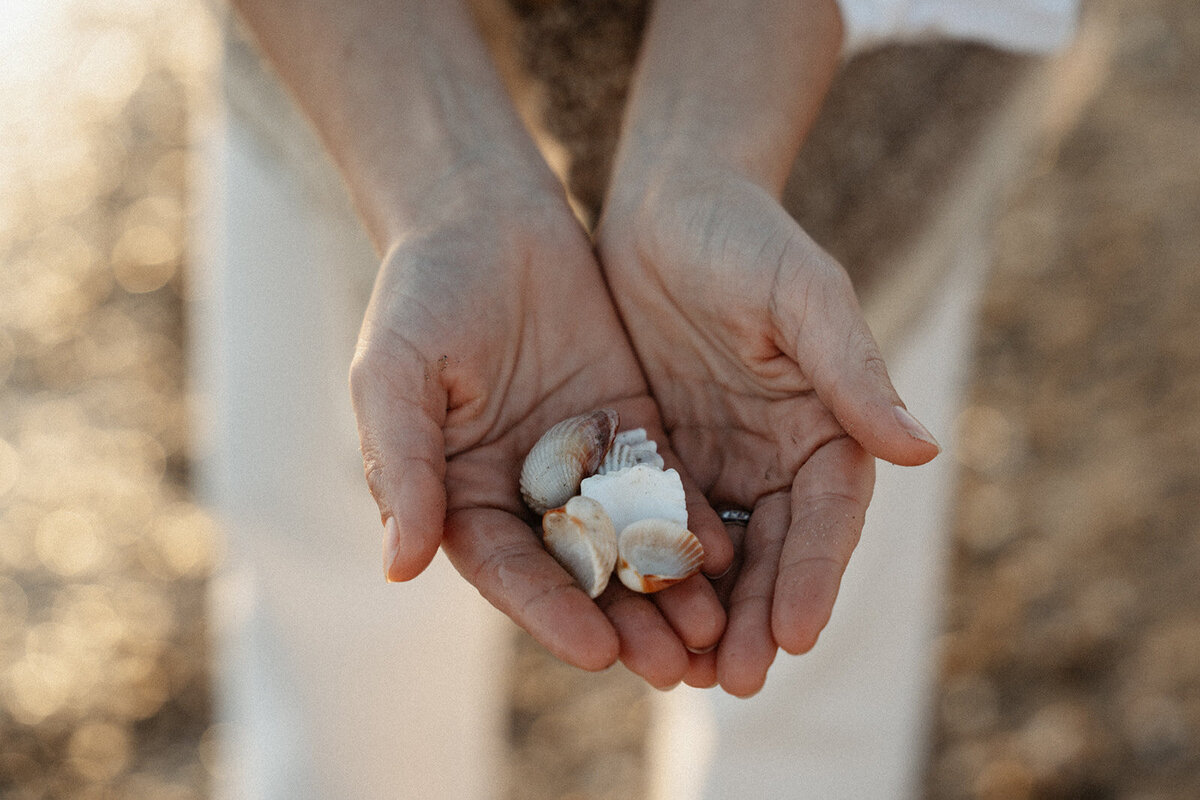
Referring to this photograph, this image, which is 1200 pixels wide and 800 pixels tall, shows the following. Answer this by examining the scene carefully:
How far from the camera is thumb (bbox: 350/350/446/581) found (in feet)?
3.51

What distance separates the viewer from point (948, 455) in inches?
79.2

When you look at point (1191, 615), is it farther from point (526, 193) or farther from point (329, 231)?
point (329, 231)

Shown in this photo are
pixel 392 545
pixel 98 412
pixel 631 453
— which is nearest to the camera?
pixel 392 545

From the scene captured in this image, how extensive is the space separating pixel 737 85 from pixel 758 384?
0.46 m

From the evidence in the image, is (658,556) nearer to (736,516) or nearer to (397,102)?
(736,516)

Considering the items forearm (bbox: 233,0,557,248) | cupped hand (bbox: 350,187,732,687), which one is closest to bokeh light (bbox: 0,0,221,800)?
forearm (bbox: 233,0,557,248)

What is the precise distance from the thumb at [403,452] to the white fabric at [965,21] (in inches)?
33.9

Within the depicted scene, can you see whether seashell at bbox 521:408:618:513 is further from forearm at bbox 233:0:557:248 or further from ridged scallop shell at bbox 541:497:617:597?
forearm at bbox 233:0:557:248

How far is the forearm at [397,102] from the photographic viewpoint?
145cm

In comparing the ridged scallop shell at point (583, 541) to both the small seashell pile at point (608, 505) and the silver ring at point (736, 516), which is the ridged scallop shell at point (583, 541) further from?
the silver ring at point (736, 516)

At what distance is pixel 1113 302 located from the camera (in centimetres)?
347

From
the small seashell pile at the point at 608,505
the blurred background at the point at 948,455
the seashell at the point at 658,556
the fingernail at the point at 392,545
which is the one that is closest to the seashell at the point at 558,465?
the small seashell pile at the point at 608,505

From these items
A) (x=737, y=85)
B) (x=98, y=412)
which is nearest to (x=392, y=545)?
(x=737, y=85)

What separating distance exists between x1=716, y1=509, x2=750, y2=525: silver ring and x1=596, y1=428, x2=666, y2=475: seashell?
0.11 metres
